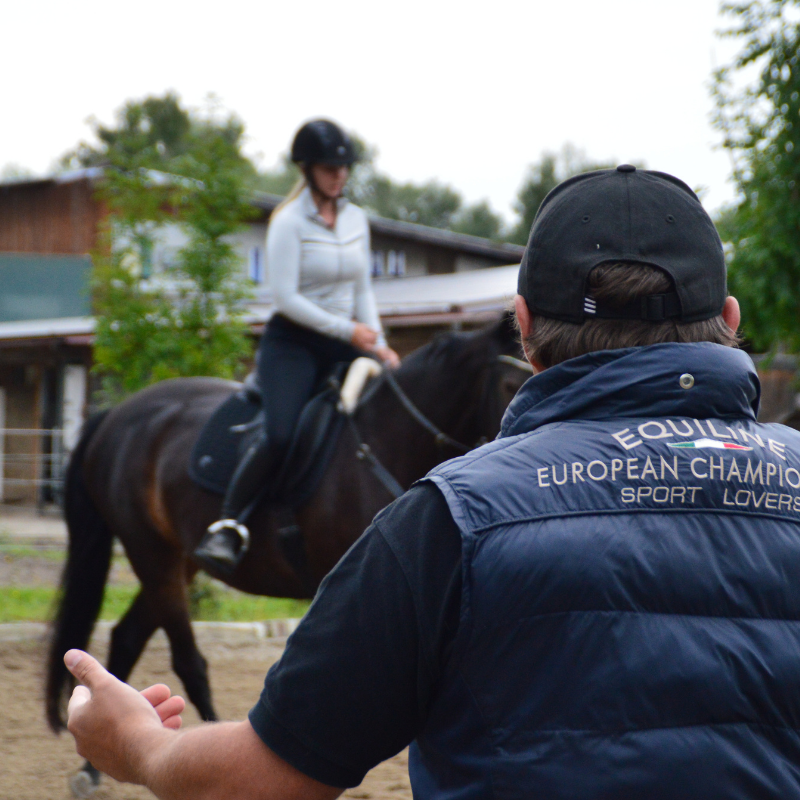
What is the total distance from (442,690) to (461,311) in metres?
14.2

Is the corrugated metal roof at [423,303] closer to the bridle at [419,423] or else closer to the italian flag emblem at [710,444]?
the bridle at [419,423]

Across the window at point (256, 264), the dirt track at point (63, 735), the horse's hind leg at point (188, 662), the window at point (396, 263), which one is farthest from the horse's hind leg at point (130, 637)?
the window at point (396, 263)

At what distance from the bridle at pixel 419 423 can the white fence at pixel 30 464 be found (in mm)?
11519

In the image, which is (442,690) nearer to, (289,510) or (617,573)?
(617,573)

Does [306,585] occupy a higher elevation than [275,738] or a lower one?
lower

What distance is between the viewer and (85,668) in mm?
1283

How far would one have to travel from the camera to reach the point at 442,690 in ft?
3.46

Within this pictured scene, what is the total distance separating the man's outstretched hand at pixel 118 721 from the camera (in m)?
1.19

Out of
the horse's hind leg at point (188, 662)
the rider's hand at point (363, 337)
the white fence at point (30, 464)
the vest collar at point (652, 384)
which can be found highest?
the vest collar at point (652, 384)

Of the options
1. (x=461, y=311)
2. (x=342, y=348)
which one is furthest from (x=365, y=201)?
(x=342, y=348)

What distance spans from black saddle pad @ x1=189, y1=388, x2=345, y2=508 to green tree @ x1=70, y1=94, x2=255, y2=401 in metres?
3.65

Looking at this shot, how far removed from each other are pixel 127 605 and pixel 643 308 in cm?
759

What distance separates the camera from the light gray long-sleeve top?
4.38 meters

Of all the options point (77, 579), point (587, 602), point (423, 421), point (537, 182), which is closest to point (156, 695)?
point (587, 602)
